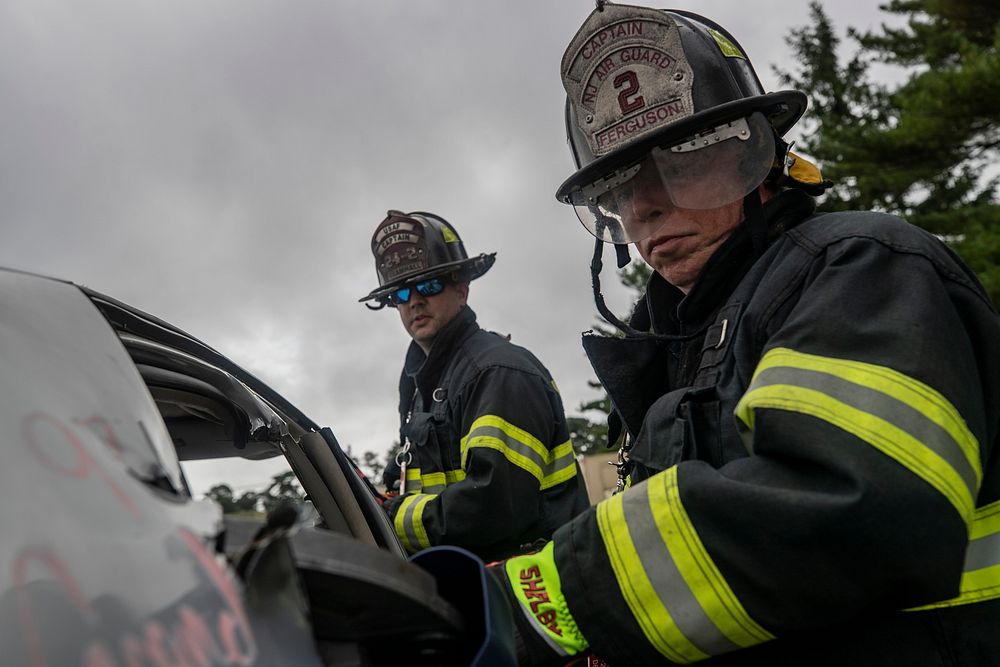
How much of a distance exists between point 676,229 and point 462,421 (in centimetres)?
183

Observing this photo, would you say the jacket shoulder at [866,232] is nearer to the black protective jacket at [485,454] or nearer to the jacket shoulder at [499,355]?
the black protective jacket at [485,454]

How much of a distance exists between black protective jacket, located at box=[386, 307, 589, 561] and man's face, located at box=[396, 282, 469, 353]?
5.8 inches

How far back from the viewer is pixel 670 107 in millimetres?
1959

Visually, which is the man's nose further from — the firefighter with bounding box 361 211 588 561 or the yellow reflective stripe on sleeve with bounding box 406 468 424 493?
the yellow reflective stripe on sleeve with bounding box 406 468 424 493

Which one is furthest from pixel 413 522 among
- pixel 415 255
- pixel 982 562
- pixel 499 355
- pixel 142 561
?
pixel 142 561

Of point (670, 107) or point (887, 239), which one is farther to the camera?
point (670, 107)

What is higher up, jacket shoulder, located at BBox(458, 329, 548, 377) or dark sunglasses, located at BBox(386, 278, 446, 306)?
dark sunglasses, located at BBox(386, 278, 446, 306)

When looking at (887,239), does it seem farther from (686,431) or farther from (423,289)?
(423,289)

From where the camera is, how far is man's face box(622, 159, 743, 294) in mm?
2006

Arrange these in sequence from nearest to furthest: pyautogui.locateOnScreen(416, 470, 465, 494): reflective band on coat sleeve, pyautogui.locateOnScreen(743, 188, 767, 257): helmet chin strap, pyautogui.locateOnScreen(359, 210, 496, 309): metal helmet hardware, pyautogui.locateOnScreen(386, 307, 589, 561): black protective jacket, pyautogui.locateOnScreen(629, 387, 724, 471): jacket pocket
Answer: pyautogui.locateOnScreen(629, 387, 724, 471): jacket pocket < pyautogui.locateOnScreen(743, 188, 767, 257): helmet chin strap < pyautogui.locateOnScreen(386, 307, 589, 561): black protective jacket < pyautogui.locateOnScreen(416, 470, 465, 494): reflective band on coat sleeve < pyautogui.locateOnScreen(359, 210, 496, 309): metal helmet hardware

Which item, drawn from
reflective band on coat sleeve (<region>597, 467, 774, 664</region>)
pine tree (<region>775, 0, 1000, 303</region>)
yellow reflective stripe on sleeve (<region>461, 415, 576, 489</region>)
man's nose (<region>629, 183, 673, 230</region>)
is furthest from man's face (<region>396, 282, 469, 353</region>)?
pine tree (<region>775, 0, 1000, 303</region>)

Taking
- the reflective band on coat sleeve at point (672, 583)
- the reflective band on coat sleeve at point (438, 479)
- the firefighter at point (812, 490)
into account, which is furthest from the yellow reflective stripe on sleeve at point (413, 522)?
the reflective band on coat sleeve at point (672, 583)

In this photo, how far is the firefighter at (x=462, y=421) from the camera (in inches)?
128

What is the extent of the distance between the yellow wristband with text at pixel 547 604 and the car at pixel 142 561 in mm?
365
